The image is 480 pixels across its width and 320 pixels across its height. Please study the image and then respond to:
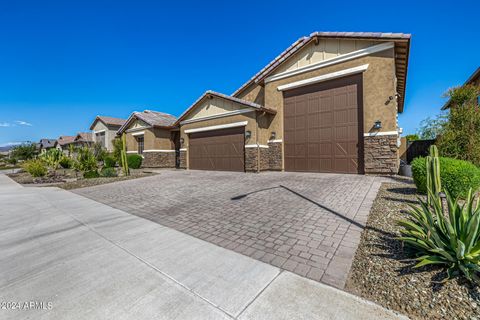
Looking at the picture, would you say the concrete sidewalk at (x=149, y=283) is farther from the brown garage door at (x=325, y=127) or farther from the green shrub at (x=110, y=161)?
the green shrub at (x=110, y=161)

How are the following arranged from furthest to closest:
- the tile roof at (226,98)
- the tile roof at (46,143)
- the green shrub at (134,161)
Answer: the tile roof at (46,143), the green shrub at (134,161), the tile roof at (226,98)

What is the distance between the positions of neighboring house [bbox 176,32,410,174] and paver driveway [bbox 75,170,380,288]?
293 cm

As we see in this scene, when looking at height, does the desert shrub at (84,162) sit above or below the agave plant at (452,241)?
above

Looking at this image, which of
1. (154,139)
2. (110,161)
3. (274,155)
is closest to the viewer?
(274,155)

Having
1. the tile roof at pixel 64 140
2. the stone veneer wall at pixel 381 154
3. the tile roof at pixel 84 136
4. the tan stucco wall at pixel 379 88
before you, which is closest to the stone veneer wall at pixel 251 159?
the stone veneer wall at pixel 381 154

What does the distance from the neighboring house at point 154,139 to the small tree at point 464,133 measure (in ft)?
57.2

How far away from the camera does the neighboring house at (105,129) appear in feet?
109

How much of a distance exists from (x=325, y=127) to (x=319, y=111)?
0.98 meters

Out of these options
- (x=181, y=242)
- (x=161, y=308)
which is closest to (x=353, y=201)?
(x=181, y=242)

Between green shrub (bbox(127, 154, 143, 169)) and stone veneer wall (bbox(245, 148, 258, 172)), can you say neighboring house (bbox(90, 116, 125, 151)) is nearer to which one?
green shrub (bbox(127, 154, 143, 169))

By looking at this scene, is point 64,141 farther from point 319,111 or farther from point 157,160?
point 319,111

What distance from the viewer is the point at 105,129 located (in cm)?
3362

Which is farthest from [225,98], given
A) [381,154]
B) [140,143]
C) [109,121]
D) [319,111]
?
[109,121]

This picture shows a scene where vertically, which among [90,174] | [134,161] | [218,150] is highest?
[218,150]
